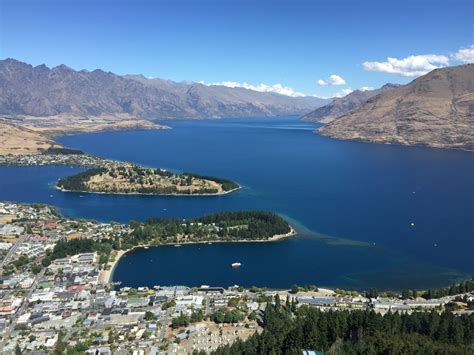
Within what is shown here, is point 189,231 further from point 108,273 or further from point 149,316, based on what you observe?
point 149,316

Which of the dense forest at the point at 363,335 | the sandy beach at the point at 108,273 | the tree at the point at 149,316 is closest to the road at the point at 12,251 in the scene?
the sandy beach at the point at 108,273

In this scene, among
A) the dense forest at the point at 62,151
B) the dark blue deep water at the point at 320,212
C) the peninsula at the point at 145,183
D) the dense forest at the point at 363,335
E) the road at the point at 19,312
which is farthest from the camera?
the dense forest at the point at 62,151

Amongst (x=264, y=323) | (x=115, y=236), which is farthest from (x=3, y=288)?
(x=264, y=323)

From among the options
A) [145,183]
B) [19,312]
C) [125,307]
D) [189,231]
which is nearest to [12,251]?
[19,312]

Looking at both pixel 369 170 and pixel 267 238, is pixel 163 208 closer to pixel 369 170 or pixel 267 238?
pixel 267 238

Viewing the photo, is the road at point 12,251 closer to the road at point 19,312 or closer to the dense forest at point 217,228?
the road at point 19,312
